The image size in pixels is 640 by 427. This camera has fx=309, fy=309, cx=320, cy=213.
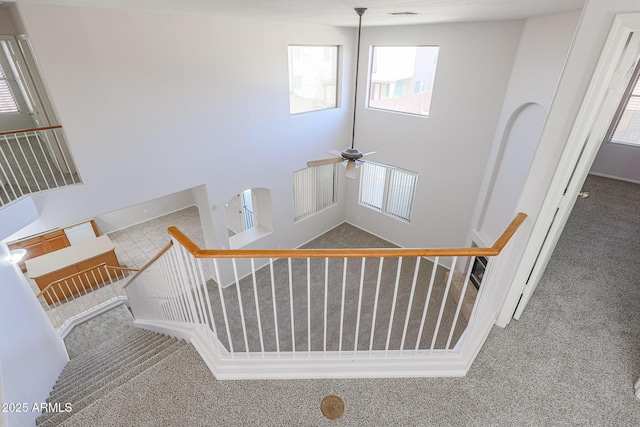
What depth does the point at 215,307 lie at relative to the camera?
5.86m

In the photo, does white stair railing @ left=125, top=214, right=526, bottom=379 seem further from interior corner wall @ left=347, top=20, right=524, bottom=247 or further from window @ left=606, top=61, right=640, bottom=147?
window @ left=606, top=61, right=640, bottom=147

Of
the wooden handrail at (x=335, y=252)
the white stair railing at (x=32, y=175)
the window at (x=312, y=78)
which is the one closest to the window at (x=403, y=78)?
the window at (x=312, y=78)

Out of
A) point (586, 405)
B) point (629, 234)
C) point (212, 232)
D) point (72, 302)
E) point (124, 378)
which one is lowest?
point (72, 302)

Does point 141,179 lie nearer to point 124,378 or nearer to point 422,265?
point 124,378

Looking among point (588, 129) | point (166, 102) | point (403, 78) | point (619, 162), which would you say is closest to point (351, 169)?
point (588, 129)

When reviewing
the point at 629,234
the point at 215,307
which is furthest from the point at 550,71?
the point at 215,307

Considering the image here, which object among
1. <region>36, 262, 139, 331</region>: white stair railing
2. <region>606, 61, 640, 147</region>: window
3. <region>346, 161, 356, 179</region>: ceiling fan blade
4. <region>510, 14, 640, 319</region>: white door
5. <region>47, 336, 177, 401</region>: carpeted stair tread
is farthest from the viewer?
<region>36, 262, 139, 331</region>: white stair railing

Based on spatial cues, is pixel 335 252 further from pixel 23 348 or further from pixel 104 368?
pixel 23 348

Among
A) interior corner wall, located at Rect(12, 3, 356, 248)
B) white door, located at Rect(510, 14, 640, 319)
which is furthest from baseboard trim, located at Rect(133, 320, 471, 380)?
interior corner wall, located at Rect(12, 3, 356, 248)

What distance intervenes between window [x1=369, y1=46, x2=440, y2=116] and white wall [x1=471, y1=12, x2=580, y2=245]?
1.57 metres

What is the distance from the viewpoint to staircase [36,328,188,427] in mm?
2259

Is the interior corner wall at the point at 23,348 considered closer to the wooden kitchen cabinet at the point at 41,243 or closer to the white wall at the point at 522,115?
the wooden kitchen cabinet at the point at 41,243

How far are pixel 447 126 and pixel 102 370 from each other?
636cm

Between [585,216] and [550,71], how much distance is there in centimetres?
197
